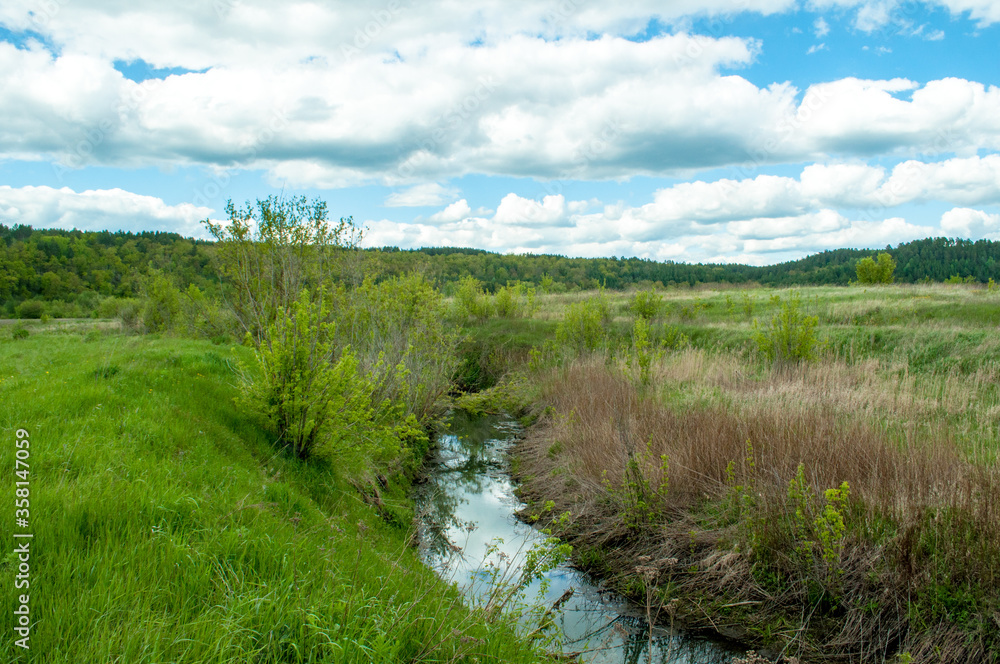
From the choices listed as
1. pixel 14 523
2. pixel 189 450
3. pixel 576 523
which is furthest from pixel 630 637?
pixel 14 523

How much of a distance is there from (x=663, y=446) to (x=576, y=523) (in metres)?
1.74

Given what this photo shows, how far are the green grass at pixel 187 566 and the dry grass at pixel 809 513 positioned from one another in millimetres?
3196

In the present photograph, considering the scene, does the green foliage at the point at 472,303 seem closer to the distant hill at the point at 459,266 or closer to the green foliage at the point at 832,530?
the distant hill at the point at 459,266

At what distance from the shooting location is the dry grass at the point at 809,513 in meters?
4.59

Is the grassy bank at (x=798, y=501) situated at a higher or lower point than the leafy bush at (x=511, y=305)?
lower

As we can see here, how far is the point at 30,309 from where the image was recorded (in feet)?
169

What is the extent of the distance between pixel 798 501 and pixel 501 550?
4.10 metres

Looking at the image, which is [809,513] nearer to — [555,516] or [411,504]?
[555,516]

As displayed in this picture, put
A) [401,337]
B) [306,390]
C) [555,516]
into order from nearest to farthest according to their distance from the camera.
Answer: [306,390]
[555,516]
[401,337]

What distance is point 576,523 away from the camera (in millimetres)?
7668

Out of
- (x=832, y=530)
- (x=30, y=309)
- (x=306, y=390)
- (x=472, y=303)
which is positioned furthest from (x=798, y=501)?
(x=30, y=309)

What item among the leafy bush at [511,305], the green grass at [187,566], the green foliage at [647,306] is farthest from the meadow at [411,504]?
the leafy bush at [511,305]

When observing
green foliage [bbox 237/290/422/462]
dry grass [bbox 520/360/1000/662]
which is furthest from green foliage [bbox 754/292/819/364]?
green foliage [bbox 237/290/422/462]

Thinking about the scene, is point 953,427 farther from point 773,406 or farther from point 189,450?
point 189,450
